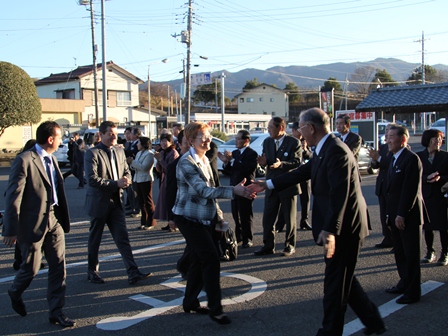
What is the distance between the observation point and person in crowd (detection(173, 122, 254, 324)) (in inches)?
178

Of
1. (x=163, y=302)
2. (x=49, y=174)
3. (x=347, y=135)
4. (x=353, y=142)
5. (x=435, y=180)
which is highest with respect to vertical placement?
(x=347, y=135)

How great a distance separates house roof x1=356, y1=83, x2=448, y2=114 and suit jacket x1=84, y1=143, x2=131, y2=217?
12011mm

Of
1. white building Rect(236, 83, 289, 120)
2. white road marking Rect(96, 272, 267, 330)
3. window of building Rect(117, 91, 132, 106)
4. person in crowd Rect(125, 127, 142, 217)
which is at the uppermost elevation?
white building Rect(236, 83, 289, 120)

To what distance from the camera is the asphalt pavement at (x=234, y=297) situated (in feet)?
14.8

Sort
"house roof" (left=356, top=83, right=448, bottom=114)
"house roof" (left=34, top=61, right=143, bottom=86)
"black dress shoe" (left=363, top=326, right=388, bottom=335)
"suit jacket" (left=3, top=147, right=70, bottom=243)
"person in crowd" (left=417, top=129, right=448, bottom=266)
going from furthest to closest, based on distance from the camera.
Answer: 1. "house roof" (left=34, top=61, right=143, bottom=86)
2. "house roof" (left=356, top=83, right=448, bottom=114)
3. "person in crowd" (left=417, top=129, right=448, bottom=266)
4. "suit jacket" (left=3, top=147, right=70, bottom=243)
5. "black dress shoe" (left=363, top=326, right=388, bottom=335)

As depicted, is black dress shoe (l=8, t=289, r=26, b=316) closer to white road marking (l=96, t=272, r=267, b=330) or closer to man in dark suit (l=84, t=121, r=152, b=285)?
white road marking (l=96, t=272, r=267, b=330)

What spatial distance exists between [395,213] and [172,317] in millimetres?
2703

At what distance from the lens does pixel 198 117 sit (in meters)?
57.4

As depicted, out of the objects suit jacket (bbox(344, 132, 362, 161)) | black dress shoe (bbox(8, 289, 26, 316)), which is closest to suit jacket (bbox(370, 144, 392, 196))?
suit jacket (bbox(344, 132, 362, 161))

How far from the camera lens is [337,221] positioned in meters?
3.68

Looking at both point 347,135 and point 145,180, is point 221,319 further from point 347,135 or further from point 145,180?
point 145,180

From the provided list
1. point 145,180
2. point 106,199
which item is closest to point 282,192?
point 106,199

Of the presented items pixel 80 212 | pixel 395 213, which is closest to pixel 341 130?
pixel 395 213

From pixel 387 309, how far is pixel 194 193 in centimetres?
232
